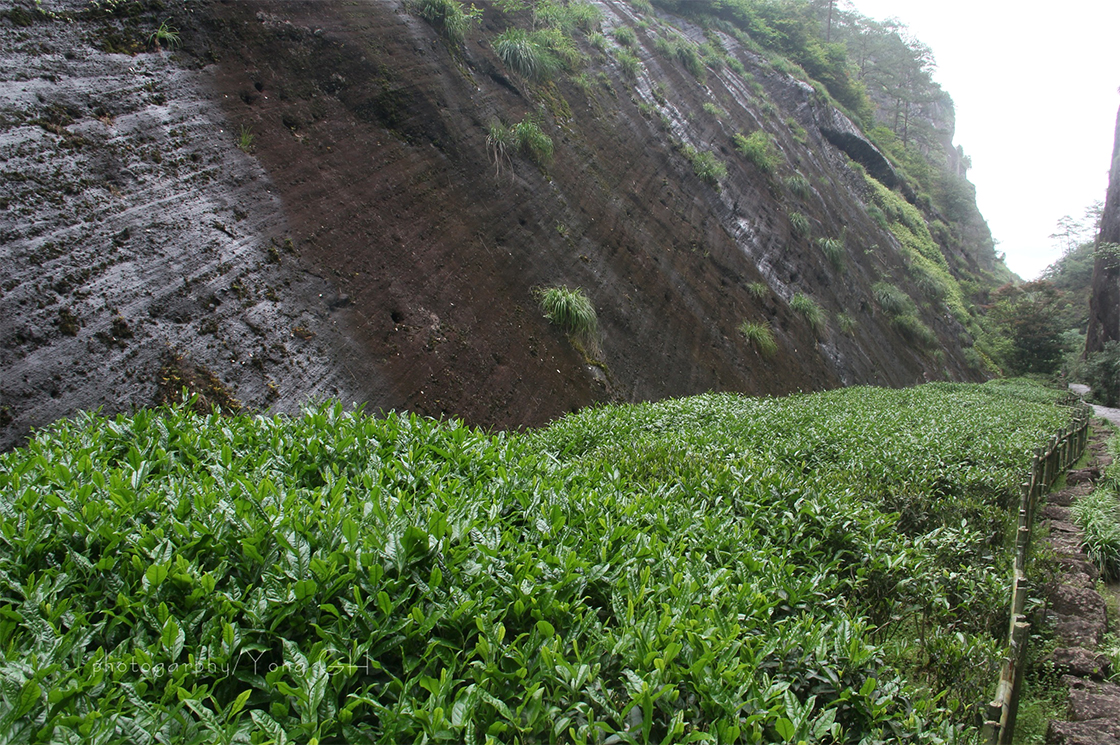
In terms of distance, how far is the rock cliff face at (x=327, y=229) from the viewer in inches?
169

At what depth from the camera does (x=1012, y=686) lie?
2129 millimetres

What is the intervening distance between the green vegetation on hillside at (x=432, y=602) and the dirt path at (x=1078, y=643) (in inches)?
13.5

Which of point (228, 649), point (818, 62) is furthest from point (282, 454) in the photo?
point (818, 62)

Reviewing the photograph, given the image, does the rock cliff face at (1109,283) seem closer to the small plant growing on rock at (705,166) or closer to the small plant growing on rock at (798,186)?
the small plant growing on rock at (798,186)

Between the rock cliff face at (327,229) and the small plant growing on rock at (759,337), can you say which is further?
the small plant growing on rock at (759,337)

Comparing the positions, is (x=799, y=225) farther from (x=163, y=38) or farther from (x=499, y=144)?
(x=163, y=38)

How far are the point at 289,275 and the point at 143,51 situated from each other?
101 inches

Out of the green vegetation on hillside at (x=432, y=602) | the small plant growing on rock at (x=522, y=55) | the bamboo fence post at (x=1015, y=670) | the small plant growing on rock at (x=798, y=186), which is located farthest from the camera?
the small plant growing on rock at (x=798, y=186)

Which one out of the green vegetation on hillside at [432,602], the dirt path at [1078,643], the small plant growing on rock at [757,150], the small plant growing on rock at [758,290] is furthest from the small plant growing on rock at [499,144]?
the small plant growing on rock at [757,150]

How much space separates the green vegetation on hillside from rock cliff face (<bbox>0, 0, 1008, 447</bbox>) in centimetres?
141

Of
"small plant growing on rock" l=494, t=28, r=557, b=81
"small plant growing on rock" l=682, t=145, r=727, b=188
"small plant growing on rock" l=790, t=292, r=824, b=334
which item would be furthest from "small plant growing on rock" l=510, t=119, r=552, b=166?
"small plant growing on rock" l=790, t=292, r=824, b=334

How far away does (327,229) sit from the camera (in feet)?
19.2

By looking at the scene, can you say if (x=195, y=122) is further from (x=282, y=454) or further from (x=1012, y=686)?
(x=1012, y=686)

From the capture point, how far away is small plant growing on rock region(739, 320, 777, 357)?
463 inches
